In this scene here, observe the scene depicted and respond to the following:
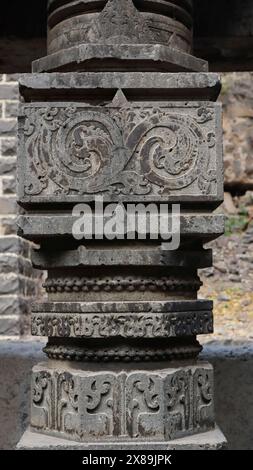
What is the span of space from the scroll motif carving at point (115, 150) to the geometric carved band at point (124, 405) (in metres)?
0.59

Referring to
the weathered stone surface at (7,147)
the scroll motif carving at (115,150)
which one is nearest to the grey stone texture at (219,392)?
the scroll motif carving at (115,150)

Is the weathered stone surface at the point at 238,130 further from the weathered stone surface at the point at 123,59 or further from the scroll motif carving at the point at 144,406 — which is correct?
the scroll motif carving at the point at 144,406

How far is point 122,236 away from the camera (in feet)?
7.07

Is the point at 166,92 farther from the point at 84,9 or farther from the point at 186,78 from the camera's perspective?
the point at 84,9

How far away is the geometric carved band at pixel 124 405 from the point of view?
Result: 214 centimetres

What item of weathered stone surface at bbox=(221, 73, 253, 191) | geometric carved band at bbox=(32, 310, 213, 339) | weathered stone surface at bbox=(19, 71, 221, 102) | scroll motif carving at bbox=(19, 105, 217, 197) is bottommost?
geometric carved band at bbox=(32, 310, 213, 339)

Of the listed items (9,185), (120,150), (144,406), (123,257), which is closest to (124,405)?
(144,406)

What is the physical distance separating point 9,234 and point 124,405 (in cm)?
445

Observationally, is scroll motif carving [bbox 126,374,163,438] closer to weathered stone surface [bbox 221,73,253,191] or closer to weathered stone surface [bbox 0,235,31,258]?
weathered stone surface [bbox 0,235,31,258]

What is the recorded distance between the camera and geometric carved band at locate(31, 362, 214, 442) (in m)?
2.14

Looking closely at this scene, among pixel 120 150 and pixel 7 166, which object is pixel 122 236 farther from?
pixel 7 166

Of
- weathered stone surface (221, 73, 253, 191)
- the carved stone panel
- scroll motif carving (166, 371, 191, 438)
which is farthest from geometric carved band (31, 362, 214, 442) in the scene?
weathered stone surface (221, 73, 253, 191)

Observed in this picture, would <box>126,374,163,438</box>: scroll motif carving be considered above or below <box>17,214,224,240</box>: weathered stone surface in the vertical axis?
below

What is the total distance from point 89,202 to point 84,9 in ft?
2.34
